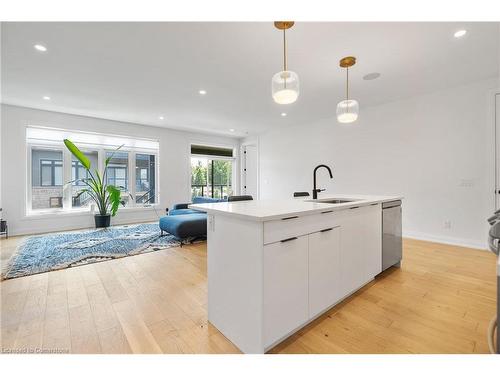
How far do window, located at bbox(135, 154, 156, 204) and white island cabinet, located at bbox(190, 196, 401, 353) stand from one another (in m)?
5.17

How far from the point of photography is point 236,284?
55.2 inches

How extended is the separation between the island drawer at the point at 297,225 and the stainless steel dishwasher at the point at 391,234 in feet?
3.31

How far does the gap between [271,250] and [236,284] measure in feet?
1.13

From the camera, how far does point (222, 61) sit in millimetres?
2793

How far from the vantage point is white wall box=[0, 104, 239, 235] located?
14.5ft

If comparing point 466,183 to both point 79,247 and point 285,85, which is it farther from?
point 79,247

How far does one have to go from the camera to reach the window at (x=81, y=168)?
4.86m

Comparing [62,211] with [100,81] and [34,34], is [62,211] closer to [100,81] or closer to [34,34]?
[100,81]

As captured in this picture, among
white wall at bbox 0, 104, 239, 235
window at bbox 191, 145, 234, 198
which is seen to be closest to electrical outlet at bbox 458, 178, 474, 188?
window at bbox 191, 145, 234, 198

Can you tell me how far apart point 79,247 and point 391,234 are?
177 inches

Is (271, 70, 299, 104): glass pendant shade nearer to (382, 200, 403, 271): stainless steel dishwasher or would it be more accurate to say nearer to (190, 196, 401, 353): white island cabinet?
(190, 196, 401, 353): white island cabinet

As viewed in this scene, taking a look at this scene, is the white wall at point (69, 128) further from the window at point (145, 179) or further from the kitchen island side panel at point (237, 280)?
the kitchen island side panel at point (237, 280)
